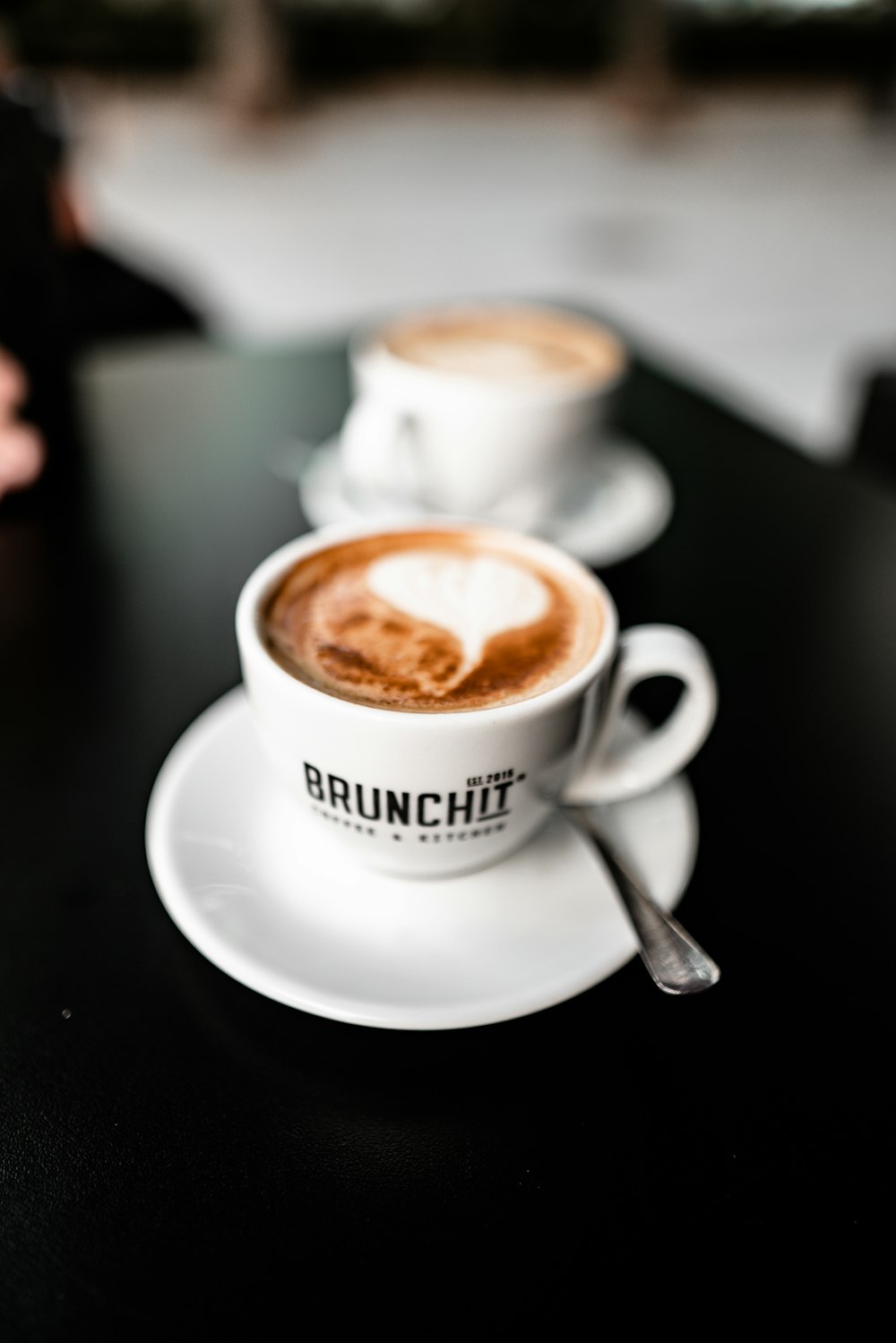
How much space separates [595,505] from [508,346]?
0.62ft

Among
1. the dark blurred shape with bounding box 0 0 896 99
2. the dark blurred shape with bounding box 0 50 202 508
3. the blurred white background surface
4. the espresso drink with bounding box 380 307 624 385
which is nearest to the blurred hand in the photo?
the dark blurred shape with bounding box 0 50 202 508

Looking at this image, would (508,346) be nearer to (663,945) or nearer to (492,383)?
(492,383)

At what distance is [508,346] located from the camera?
0.88 m

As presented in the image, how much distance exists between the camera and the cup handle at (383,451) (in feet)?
2.38

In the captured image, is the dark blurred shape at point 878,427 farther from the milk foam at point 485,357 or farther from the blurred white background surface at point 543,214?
the blurred white background surface at point 543,214

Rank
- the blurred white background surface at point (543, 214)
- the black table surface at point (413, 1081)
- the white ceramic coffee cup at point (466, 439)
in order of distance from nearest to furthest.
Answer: the black table surface at point (413, 1081) < the white ceramic coffee cup at point (466, 439) < the blurred white background surface at point (543, 214)

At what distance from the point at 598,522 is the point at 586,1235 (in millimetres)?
537

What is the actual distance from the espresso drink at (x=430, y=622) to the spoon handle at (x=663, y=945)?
9 centimetres

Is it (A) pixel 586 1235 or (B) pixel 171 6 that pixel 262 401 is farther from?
(B) pixel 171 6

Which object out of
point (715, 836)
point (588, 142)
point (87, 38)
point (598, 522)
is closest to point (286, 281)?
point (87, 38)

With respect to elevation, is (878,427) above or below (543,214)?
above

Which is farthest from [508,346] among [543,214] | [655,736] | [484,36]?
[484,36]

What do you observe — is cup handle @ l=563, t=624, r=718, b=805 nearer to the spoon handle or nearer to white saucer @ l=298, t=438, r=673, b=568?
the spoon handle

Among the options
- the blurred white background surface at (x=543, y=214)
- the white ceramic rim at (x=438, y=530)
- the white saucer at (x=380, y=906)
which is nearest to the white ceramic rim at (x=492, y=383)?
the white ceramic rim at (x=438, y=530)
